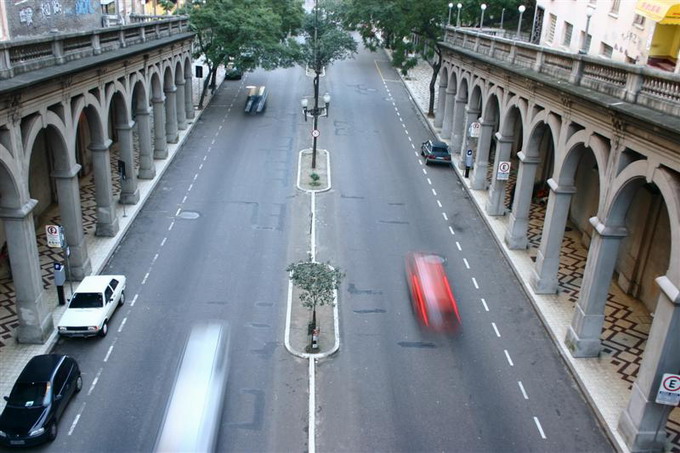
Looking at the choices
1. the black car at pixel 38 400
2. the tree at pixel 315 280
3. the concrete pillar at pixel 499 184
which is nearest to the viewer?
the black car at pixel 38 400

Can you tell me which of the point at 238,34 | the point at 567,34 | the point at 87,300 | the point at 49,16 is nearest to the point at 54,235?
the point at 87,300

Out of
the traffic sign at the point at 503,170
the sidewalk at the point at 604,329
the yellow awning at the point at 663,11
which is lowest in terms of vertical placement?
the sidewalk at the point at 604,329

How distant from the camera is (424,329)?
2469 centimetres

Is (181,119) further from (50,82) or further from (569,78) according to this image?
(569,78)

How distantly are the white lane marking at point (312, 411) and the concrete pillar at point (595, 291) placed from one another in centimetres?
979

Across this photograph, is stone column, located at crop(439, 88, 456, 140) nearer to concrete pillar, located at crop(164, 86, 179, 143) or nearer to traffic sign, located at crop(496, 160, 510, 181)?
traffic sign, located at crop(496, 160, 510, 181)

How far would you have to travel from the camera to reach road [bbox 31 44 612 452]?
19.1 meters

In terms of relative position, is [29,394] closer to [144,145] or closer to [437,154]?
[144,145]

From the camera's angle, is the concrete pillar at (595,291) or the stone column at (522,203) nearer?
the concrete pillar at (595,291)

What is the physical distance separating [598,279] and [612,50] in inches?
611

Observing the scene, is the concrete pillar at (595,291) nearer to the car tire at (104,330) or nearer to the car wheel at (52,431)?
the car tire at (104,330)

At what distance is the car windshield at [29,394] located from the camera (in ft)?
58.9

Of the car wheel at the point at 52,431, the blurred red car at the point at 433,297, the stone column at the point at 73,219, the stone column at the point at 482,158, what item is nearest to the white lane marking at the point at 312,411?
the blurred red car at the point at 433,297

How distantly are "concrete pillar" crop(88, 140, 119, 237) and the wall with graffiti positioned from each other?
5.87m
